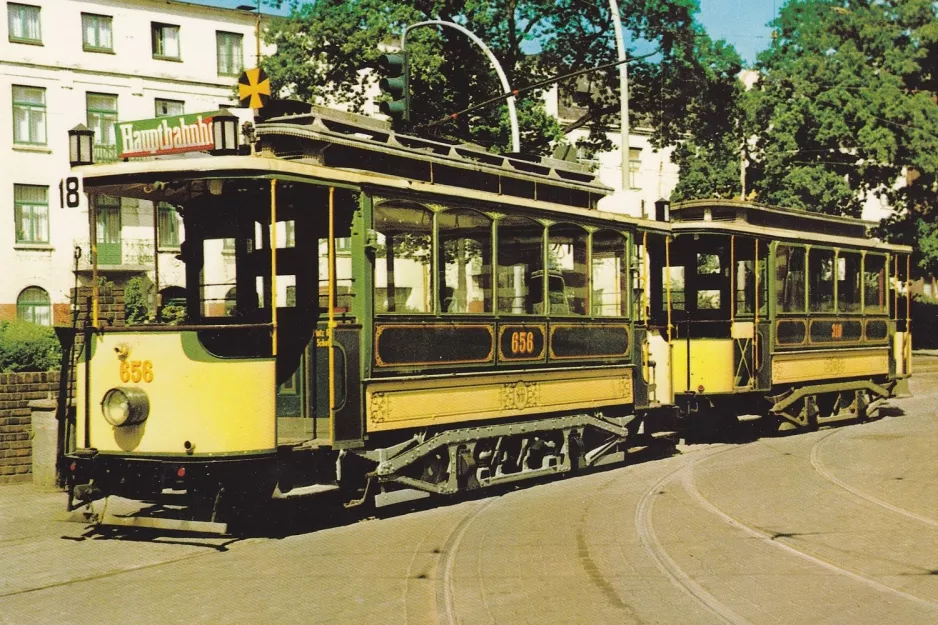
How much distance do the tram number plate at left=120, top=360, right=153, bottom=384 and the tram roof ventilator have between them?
85.7 inches

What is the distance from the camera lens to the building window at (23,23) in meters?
34.2

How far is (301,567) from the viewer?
831 centimetres

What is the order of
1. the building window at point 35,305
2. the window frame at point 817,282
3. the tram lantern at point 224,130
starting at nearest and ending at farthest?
the tram lantern at point 224,130 < the window frame at point 817,282 < the building window at point 35,305

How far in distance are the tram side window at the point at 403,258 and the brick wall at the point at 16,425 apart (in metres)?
4.71

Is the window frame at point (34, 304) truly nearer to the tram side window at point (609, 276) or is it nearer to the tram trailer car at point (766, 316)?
the tram trailer car at point (766, 316)

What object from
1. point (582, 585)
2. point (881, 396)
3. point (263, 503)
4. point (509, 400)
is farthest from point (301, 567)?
point (881, 396)

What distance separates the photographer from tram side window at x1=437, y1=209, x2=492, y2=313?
11172 millimetres

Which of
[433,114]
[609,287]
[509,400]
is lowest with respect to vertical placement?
[509,400]

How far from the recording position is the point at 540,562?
8430 mm

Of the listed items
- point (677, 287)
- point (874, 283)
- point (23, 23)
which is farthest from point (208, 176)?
point (23, 23)

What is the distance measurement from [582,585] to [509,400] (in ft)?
15.0

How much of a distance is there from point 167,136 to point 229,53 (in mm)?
31136

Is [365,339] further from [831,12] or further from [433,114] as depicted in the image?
[831,12]

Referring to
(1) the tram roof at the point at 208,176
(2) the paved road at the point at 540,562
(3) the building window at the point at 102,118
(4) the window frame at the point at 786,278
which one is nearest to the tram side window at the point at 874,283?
(4) the window frame at the point at 786,278
